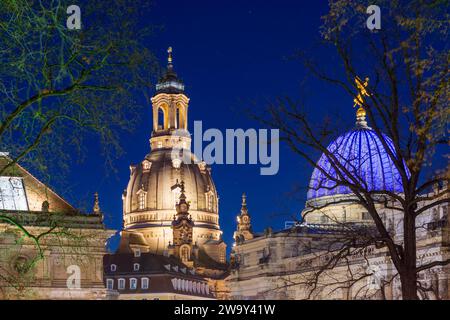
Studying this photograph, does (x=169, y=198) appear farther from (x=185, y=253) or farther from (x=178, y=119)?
(x=178, y=119)

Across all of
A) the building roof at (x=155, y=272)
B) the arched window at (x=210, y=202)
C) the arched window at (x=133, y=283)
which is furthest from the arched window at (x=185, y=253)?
the arched window at (x=133, y=283)

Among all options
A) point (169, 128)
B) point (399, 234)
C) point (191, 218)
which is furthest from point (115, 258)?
point (399, 234)

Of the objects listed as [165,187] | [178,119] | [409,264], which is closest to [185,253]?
[165,187]

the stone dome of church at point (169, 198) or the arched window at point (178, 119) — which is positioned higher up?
the arched window at point (178, 119)

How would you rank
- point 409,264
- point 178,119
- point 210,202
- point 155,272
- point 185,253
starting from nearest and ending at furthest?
point 409,264 < point 155,272 < point 185,253 < point 210,202 < point 178,119

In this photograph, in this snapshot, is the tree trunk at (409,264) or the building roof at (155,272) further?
the building roof at (155,272)

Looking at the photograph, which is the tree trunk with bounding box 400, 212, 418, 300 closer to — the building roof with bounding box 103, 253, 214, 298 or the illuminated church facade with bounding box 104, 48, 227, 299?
the building roof with bounding box 103, 253, 214, 298

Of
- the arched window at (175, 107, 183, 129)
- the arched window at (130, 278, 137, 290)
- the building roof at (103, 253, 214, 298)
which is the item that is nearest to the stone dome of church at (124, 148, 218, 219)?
the arched window at (175, 107, 183, 129)

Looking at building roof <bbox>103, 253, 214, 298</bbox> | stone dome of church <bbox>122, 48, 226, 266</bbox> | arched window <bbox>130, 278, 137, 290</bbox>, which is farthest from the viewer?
stone dome of church <bbox>122, 48, 226, 266</bbox>

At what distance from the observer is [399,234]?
91000mm

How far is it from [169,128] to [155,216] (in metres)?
18.8

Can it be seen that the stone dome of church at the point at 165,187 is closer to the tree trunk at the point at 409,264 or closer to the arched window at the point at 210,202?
the arched window at the point at 210,202
